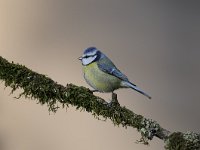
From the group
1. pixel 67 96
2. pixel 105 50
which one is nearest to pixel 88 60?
pixel 67 96

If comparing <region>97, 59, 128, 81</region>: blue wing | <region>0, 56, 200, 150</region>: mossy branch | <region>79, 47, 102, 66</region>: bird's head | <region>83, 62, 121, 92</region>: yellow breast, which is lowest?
<region>0, 56, 200, 150</region>: mossy branch

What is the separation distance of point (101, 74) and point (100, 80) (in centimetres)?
2

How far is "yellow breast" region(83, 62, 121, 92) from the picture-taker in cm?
100

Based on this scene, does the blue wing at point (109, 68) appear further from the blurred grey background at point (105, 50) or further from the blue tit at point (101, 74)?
the blurred grey background at point (105, 50)

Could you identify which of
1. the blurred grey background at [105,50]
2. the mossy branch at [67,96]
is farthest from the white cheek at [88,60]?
the blurred grey background at [105,50]

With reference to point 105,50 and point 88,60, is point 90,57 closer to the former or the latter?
point 88,60

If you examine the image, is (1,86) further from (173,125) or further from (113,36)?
(173,125)

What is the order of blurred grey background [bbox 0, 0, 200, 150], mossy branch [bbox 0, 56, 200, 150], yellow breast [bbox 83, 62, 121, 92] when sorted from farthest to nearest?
blurred grey background [bbox 0, 0, 200, 150] → yellow breast [bbox 83, 62, 121, 92] → mossy branch [bbox 0, 56, 200, 150]

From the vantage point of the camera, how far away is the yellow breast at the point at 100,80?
996 millimetres

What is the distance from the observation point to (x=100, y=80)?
39.6 inches

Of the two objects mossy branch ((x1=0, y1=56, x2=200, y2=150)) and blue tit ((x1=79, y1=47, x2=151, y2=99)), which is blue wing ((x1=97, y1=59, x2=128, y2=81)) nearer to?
blue tit ((x1=79, y1=47, x2=151, y2=99))

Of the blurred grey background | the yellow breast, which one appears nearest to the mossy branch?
the yellow breast

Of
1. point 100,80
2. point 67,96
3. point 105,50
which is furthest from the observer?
point 105,50

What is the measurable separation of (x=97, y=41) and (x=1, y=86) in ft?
1.74
